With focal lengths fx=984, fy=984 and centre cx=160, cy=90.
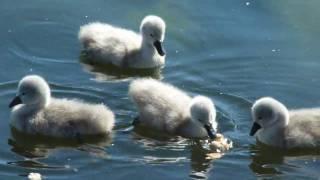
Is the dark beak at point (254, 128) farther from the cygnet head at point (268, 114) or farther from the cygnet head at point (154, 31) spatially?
the cygnet head at point (154, 31)

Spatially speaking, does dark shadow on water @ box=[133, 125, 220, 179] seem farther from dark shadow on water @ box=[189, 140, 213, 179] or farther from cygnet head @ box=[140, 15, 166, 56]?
cygnet head @ box=[140, 15, 166, 56]

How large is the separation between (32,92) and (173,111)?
1134 mm

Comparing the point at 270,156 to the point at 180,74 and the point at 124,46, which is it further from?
the point at 124,46

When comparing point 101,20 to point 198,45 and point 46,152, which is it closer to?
point 198,45

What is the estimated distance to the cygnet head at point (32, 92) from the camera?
7.79 metres

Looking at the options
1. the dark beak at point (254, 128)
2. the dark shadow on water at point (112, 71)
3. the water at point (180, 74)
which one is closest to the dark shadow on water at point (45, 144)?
the water at point (180, 74)

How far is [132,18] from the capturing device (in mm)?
9883

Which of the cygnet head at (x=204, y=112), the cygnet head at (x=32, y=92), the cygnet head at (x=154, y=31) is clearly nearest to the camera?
the cygnet head at (x=204, y=112)

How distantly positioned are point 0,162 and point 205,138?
164 cm

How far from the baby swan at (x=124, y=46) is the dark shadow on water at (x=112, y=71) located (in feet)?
0.13

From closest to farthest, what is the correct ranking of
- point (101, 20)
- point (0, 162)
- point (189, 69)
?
1. point (0, 162)
2. point (189, 69)
3. point (101, 20)

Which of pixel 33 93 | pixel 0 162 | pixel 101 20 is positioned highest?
pixel 101 20

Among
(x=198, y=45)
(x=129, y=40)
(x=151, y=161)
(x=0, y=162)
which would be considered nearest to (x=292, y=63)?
(x=198, y=45)

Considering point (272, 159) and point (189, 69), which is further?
point (189, 69)
